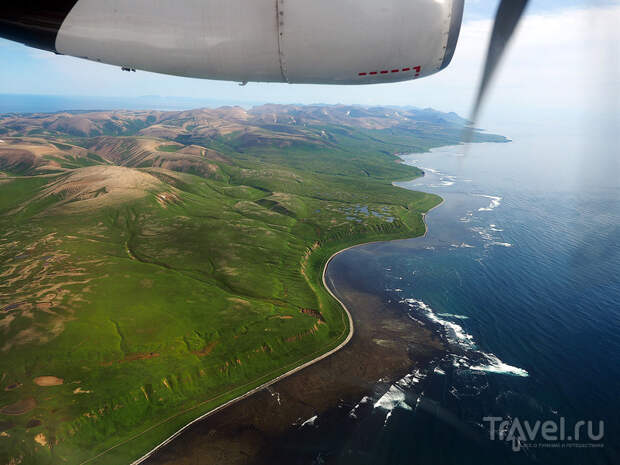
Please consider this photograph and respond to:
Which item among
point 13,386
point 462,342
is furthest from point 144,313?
point 462,342

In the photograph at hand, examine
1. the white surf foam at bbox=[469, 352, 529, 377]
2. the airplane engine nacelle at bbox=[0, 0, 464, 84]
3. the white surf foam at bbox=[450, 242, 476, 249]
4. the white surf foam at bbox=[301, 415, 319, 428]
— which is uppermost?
the airplane engine nacelle at bbox=[0, 0, 464, 84]

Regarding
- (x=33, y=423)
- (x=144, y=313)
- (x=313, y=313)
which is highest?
(x=144, y=313)

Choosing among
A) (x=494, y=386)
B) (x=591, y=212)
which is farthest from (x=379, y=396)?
(x=591, y=212)

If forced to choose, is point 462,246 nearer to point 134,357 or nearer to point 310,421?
point 310,421

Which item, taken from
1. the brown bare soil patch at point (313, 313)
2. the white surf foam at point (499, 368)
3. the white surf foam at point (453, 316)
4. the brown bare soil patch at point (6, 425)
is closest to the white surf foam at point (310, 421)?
the brown bare soil patch at point (313, 313)

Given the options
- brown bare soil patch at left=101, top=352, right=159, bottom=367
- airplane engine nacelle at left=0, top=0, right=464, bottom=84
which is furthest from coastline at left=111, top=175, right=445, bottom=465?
airplane engine nacelle at left=0, top=0, right=464, bottom=84

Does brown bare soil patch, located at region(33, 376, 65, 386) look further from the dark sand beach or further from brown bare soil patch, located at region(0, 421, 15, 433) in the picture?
the dark sand beach

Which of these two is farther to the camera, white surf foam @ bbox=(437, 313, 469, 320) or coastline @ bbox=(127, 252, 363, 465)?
white surf foam @ bbox=(437, 313, 469, 320)

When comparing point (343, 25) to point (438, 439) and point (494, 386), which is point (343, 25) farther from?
point (494, 386)
